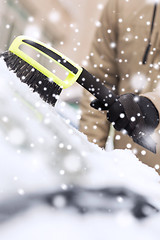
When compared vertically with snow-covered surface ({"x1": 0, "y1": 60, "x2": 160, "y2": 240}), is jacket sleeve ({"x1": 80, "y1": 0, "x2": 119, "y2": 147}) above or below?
above

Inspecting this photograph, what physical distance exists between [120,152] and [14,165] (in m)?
0.22

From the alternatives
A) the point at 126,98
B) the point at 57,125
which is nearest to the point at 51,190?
the point at 57,125

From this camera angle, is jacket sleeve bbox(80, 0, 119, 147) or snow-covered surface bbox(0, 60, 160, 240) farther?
jacket sleeve bbox(80, 0, 119, 147)

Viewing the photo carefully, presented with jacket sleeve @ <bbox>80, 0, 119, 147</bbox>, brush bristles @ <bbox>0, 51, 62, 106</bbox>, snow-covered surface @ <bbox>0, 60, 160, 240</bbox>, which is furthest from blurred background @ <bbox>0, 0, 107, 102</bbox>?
snow-covered surface @ <bbox>0, 60, 160, 240</bbox>

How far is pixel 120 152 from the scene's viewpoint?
47cm

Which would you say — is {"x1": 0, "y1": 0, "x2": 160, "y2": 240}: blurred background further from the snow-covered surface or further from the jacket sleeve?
the jacket sleeve

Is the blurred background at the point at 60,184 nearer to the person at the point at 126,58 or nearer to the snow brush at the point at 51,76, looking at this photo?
the snow brush at the point at 51,76

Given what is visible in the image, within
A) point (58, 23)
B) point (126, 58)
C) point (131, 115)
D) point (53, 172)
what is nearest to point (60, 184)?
point (53, 172)

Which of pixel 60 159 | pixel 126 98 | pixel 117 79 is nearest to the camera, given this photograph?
pixel 60 159

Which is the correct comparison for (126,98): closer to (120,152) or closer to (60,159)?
(120,152)

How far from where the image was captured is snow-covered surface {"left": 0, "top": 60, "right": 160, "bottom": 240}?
26 cm

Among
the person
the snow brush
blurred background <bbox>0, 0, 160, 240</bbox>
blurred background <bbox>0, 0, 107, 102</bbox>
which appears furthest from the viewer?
blurred background <bbox>0, 0, 107, 102</bbox>

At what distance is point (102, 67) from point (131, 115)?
1.86ft

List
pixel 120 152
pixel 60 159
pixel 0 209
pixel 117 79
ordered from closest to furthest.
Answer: pixel 0 209 → pixel 60 159 → pixel 120 152 → pixel 117 79
